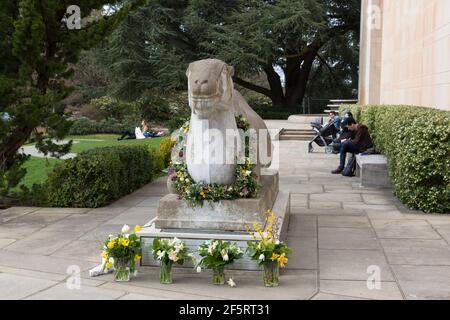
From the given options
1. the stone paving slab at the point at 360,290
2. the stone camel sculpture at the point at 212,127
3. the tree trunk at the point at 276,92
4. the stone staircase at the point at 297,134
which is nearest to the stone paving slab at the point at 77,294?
the stone camel sculpture at the point at 212,127

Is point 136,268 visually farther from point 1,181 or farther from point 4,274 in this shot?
point 1,181

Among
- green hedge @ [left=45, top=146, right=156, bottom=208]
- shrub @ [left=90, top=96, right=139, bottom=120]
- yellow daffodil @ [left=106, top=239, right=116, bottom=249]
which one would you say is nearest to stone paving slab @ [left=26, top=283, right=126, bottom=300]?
yellow daffodil @ [left=106, top=239, right=116, bottom=249]

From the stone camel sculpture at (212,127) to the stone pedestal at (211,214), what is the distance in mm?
308

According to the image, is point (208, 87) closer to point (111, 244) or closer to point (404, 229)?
point (111, 244)

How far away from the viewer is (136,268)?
6.21m

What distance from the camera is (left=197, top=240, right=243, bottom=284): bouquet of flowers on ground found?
5642mm

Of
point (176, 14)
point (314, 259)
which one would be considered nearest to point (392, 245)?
point (314, 259)

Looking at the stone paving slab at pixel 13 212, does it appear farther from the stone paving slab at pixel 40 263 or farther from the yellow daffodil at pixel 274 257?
the yellow daffodil at pixel 274 257

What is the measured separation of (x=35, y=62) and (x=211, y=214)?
5269 millimetres

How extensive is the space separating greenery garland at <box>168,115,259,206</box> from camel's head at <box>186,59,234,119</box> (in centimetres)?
74

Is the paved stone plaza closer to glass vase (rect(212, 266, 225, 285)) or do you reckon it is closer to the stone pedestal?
glass vase (rect(212, 266, 225, 285))

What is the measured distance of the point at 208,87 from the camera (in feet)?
19.7

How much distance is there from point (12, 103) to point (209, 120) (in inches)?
200

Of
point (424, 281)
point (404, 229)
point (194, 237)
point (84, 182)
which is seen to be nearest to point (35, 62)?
point (84, 182)
